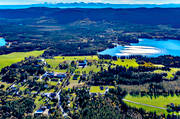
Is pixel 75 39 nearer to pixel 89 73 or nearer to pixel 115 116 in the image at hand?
pixel 89 73

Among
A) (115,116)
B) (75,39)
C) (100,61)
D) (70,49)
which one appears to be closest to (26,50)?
(70,49)

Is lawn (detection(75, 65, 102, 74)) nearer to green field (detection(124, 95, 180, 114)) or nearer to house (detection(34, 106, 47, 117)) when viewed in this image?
green field (detection(124, 95, 180, 114))

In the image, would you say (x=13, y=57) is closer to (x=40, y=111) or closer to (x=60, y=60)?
(x=60, y=60)

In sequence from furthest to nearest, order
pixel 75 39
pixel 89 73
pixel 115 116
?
pixel 75 39, pixel 89 73, pixel 115 116

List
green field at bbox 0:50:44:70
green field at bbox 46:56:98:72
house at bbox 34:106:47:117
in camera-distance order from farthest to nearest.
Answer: green field at bbox 0:50:44:70
green field at bbox 46:56:98:72
house at bbox 34:106:47:117

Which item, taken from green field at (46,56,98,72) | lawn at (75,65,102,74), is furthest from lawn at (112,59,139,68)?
green field at (46,56,98,72)

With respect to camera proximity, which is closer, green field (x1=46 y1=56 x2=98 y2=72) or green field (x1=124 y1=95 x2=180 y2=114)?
green field (x1=124 y1=95 x2=180 y2=114)

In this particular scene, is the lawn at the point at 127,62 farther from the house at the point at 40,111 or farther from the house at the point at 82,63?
the house at the point at 40,111

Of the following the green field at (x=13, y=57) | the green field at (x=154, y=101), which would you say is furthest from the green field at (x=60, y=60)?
the green field at (x=154, y=101)
